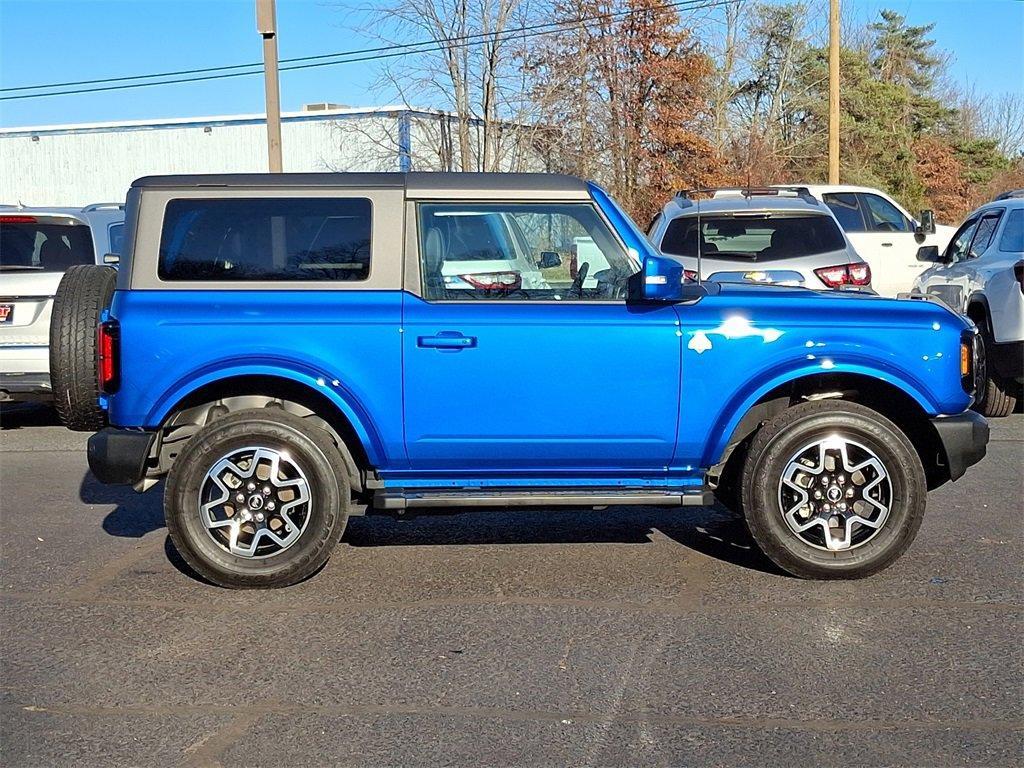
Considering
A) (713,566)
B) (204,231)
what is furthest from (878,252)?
(204,231)

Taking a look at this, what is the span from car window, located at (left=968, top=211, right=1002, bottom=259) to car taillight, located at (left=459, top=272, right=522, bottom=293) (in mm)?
6663

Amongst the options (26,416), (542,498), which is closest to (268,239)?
(542,498)

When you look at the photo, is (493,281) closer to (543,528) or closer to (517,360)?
(517,360)

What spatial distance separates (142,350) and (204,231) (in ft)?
2.09

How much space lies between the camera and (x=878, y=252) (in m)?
16.6

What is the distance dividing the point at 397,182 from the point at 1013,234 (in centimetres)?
666

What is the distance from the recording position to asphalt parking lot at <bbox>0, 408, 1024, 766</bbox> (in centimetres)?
382

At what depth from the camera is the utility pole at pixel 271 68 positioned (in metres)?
14.9

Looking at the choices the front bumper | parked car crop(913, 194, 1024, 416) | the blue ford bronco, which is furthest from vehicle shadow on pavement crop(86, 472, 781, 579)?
parked car crop(913, 194, 1024, 416)

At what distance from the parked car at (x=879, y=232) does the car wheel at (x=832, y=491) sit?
11393 mm

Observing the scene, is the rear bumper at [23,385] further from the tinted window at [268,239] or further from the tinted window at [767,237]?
the tinted window at [767,237]

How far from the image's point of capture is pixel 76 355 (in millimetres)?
5770

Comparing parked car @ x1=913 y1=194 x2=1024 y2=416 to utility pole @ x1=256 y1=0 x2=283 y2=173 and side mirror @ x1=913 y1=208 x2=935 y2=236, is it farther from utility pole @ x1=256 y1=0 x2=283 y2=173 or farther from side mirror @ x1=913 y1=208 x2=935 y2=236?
utility pole @ x1=256 y1=0 x2=283 y2=173

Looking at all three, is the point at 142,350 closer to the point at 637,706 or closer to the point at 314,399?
the point at 314,399
